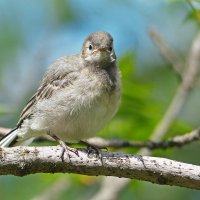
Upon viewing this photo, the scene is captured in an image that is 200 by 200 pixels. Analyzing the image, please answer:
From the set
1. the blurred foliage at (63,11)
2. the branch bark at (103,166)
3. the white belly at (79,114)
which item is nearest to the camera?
the branch bark at (103,166)

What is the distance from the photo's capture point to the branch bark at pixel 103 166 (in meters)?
4.26

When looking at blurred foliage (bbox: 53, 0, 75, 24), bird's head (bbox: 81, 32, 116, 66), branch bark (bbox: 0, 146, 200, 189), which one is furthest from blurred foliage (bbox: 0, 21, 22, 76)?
branch bark (bbox: 0, 146, 200, 189)

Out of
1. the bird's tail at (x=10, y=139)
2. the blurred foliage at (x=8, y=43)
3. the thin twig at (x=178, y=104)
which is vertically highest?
the thin twig at (x=178, y=104)

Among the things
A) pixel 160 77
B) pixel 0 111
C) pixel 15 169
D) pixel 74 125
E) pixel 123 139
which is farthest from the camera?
pixel 160 77

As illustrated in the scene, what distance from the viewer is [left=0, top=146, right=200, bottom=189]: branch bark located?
168 inches

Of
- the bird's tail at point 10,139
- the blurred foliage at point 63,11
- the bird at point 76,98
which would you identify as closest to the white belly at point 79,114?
the bird at point 76,98

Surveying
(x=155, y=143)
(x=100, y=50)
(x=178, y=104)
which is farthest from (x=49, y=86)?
(x=178, y=104)

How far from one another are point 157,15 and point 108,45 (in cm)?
441

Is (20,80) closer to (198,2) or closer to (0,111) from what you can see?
(0,111)

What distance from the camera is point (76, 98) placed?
5.55 metres

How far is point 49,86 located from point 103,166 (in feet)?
6.30

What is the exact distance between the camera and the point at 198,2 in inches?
173

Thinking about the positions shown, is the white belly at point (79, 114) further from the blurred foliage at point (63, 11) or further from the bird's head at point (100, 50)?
the blurred foliage at point (63, 11)

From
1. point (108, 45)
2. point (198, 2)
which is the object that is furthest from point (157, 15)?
point (198, 2)
